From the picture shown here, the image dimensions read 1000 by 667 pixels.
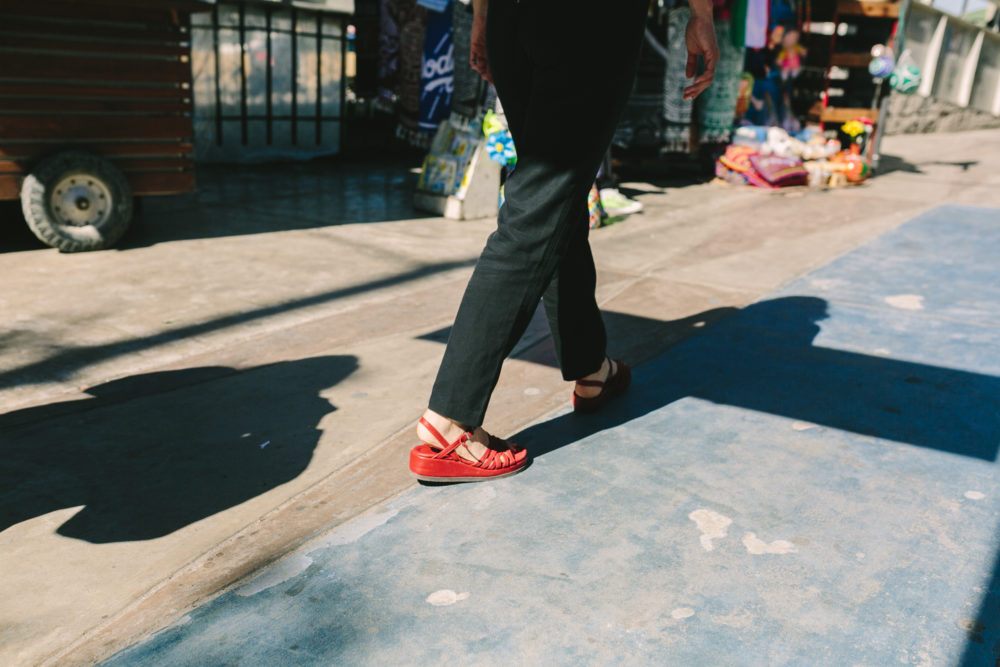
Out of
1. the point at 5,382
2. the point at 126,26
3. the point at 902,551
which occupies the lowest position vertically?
the point at 5,382

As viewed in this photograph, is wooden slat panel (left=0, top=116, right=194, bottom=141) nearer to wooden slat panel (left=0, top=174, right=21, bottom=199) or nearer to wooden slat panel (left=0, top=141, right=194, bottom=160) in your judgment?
wooden slat panel (left=0, top=141, right=194, bottom=160)

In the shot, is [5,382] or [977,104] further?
[977,104]

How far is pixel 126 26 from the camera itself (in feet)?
15.5

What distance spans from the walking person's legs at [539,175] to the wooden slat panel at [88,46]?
3531 mm

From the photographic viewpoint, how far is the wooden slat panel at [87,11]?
438 centimetres

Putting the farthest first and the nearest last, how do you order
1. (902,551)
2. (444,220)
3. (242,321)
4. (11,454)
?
1. (444,220)
2. (242,321)
3. (11,454)
4. (902,551)

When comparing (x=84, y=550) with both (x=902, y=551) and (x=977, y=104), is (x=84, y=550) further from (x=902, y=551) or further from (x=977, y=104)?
(x=977, y=104)

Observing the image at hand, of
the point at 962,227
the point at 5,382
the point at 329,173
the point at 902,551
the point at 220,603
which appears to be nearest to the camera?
the point at 220,603

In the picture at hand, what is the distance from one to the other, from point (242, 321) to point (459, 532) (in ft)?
6.81

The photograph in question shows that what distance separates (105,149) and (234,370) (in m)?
2.53

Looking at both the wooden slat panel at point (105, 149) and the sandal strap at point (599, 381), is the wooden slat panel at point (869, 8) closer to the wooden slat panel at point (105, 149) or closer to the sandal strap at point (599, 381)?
the wooden slat panel at point (105, 149)

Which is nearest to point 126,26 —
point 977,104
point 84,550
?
point 84,550

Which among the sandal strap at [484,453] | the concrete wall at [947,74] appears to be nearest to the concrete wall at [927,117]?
the concrete wall at [947,74]

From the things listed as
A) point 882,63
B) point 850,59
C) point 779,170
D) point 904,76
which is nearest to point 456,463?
point 779,170
